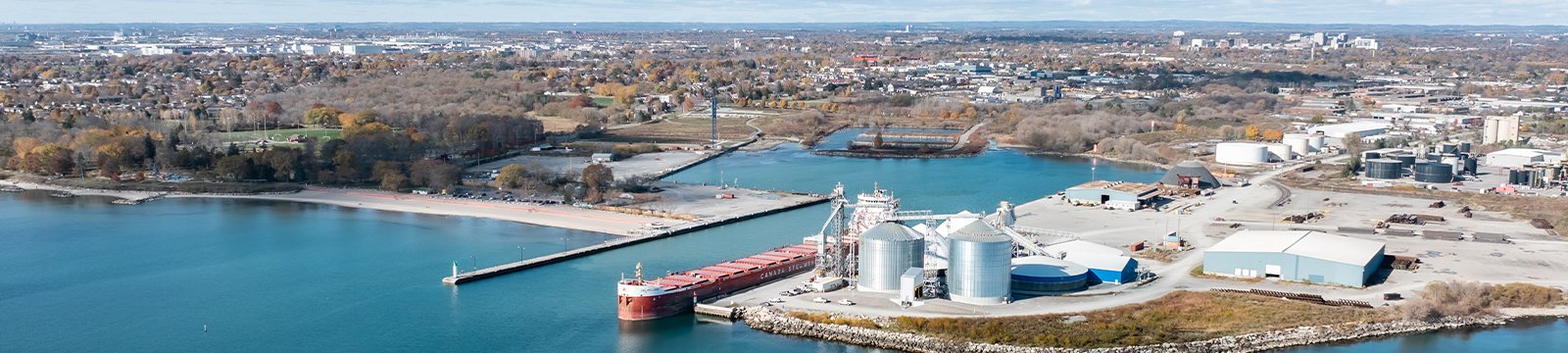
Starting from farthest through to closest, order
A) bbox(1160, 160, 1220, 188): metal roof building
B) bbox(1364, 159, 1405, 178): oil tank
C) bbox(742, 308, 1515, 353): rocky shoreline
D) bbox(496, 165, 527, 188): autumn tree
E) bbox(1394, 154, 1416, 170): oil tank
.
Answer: bbox(1394, 154, 1416, 170): oil tank
bbox(1364, 159, 1405, 178): oil tank
bbox(1160, 160, 1220, 188): metal roof building
bbox(496, 165, 527, 188): autumn tree
bbox(742, 308, 1515, 353): rocky shoreline

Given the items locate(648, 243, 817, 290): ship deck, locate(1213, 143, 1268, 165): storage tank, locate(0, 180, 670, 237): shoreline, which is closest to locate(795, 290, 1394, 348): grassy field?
locate(648, 243, 817, 290): ship deck

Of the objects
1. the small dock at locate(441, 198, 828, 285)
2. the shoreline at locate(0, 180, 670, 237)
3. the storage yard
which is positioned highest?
the storage yard

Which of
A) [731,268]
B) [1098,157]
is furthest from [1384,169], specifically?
[731,268]

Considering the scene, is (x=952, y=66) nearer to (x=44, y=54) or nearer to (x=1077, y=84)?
(x=1077, y=84)

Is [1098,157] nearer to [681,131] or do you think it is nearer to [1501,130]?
[1501,130]

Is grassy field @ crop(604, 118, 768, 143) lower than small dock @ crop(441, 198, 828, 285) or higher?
lower

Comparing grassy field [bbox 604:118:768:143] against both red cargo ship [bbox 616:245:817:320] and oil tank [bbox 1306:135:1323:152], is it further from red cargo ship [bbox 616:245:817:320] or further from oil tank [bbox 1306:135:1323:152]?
red cargo ship [bbox 616:245:817:320]

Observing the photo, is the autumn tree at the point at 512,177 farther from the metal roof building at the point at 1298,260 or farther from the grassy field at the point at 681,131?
the metal roof building at the point at 1298,260

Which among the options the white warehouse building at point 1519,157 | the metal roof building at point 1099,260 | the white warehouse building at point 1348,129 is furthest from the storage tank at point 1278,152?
the metal roof building at point 1099,260
